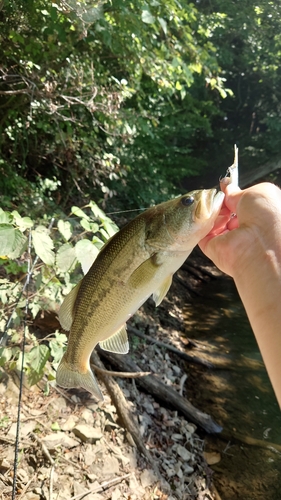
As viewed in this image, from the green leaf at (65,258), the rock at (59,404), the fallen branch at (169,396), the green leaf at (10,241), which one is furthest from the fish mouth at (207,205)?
the fallen branch at (169,396)

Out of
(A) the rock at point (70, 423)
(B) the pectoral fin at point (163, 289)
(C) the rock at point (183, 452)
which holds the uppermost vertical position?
(B) the pectoral fin at point (163, 289)

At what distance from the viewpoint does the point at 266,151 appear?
1425cm

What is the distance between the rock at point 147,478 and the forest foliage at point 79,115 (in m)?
2.07

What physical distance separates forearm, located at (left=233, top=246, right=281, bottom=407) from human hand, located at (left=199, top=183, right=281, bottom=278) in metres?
0.03

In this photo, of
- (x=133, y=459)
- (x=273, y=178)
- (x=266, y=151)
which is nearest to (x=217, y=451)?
(x=133, y=459)

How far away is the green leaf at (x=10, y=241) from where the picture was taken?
77.5 inches

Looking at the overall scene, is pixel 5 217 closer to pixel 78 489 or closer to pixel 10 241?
pixel 10 241

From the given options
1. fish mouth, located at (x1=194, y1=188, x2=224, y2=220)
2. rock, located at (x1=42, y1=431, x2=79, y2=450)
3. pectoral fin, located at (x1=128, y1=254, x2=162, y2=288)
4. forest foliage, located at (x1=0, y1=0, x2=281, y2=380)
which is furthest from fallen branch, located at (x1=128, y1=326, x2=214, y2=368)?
fish mouth, located at (x1=194, y1=188, x2=224, y2=220)

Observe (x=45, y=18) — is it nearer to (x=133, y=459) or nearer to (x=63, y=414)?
(x=63, y=414)

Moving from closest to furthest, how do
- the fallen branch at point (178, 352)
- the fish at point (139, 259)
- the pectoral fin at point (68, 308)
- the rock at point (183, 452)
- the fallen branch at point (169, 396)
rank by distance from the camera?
the fish at point (139, 259) → the pectoral fin at point (68, 308) → the rock at point (183, 452) → the fallen branch at point (169, 396) → the fallen branch at point (178, 352)

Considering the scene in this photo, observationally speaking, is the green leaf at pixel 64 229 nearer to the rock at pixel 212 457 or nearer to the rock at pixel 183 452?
the rock at pixel 183 452

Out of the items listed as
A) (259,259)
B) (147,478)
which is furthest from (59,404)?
(259,259)

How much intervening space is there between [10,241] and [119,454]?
2968 millimetres

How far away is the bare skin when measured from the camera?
5.15 feet
